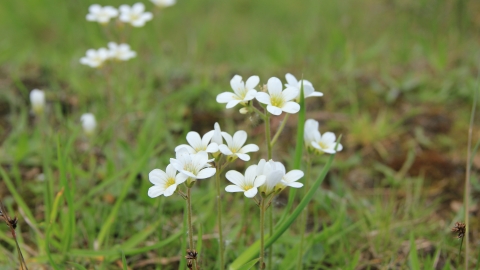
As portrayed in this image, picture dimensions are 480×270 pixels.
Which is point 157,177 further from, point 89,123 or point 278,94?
point 89,123

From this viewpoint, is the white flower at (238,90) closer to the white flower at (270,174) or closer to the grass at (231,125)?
the white flower at (270,174)

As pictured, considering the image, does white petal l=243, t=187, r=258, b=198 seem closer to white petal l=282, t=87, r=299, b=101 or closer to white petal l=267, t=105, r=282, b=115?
white petal l=267, t=105, r=282, b=115

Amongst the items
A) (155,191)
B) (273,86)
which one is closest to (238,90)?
(273,86)

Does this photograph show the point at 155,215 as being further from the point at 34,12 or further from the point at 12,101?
the point at 34,12

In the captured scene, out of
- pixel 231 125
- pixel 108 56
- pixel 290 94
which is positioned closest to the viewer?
pixel 290 94

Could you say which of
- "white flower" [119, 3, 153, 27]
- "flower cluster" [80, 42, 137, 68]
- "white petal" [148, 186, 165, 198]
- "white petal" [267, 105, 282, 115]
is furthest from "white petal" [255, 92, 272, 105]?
"white flower" [119, 3, 153, 27]

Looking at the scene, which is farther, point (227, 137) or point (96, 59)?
point (96, 59)

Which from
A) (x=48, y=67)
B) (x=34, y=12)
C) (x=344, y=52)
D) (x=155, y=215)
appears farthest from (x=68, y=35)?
(x=155, y=215)
